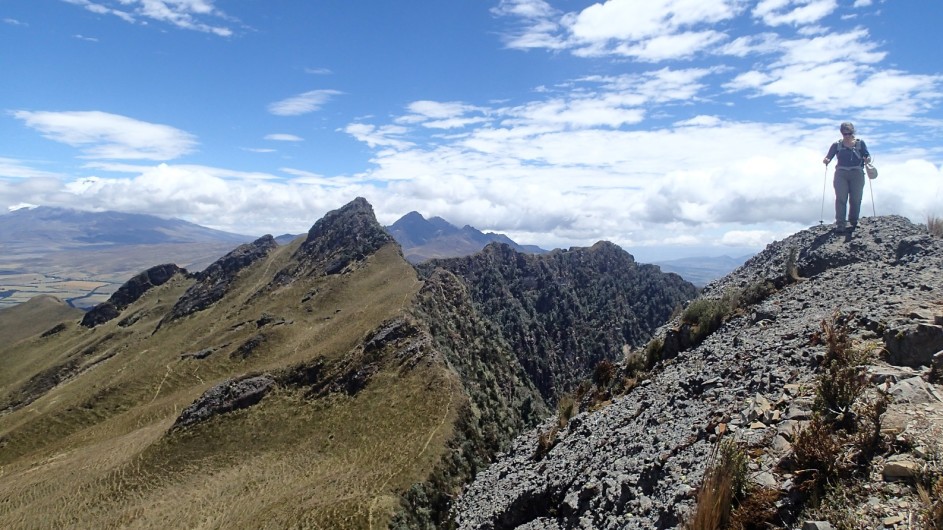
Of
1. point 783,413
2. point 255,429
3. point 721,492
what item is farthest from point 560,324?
point 721,492

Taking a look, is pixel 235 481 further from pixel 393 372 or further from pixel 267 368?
pixel 267 368

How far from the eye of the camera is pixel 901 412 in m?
8.03

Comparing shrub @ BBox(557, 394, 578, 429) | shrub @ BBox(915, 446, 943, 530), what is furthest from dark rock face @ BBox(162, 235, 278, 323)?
shrub @ BBox(915, 446, 943, 530)

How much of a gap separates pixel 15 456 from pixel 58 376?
5742 centimetres

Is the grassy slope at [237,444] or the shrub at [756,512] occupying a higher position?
the shrub at [756,512]

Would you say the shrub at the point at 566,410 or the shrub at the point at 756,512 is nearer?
the shrub at the point at 756,512

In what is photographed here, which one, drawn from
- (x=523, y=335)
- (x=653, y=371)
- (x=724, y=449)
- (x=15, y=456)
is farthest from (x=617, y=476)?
(x=523, y=335)

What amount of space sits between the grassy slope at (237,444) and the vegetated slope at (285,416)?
187 millimetres

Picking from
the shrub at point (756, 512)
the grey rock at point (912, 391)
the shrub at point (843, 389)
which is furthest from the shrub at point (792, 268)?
the shrub at point (756, 512)

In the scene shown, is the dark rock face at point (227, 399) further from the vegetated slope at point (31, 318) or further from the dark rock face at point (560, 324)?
the vegetated slope at point (31, 318)

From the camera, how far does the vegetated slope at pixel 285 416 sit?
4006 cm

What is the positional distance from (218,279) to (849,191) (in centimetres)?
15274

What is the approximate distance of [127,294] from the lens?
168 meters

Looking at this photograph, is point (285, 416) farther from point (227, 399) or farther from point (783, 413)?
point (783, 413)
